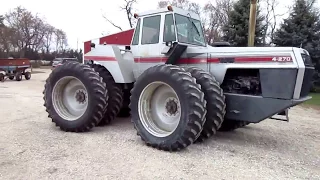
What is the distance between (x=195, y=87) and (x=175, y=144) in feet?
3.18

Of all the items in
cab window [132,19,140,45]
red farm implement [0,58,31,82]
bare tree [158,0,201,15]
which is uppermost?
bare tree [158,0,201,15]

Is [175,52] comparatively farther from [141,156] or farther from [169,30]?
[141,156]

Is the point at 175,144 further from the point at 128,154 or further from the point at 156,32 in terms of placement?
the point at 156,32

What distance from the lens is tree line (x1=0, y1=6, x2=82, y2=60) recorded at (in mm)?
45969

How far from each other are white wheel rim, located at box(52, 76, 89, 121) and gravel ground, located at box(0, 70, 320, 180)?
466 millimetres

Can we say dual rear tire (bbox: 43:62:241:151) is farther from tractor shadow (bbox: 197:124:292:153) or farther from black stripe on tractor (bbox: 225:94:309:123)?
tractor shadow (bbox: 197:124:292:153)

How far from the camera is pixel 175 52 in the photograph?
5727mm

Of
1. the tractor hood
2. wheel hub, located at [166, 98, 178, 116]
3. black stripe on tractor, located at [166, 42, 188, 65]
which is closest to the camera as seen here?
the tractor hood

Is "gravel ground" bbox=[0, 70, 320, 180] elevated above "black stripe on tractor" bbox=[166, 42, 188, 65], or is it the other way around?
"black stripe on tractor" bbox=[166, 42, 188, 65]

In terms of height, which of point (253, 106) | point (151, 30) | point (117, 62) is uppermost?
point (151, 30)

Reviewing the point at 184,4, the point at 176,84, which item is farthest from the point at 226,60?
the point at 184,4

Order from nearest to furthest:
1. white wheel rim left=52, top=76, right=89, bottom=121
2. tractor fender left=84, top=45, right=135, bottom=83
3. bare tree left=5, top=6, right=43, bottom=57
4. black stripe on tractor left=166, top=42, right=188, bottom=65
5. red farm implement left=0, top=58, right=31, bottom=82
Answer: black stripe on tractor left=166, top=42, right=188, bottom=65
tractor fender left=84, top=45, right=135, bottom=83
white wheel rim left=52, top=76, right=89, bottom=121
red farm implement left=0, top=58, right=31, bottom=82
bare tree left=5, top=6, right=43, bottom=57

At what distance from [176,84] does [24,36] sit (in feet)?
170


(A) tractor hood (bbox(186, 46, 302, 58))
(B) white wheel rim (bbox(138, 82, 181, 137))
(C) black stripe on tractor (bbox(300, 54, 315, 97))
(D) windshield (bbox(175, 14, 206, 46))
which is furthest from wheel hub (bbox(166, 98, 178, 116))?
(C) black stripe on tractor (bbox(300, 54, 315, 97))
